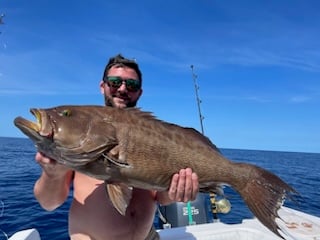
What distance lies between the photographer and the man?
10.5ft

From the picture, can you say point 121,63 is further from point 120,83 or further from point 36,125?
point 36,125

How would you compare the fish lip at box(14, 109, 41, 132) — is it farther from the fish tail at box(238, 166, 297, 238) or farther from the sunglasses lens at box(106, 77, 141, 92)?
the fish tail at box(238, 166, 297, 238)

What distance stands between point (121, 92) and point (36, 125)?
1.22 metres

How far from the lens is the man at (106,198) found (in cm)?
321

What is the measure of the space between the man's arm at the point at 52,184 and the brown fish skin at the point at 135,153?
347 mm

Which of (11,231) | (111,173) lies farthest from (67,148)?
(11,231)

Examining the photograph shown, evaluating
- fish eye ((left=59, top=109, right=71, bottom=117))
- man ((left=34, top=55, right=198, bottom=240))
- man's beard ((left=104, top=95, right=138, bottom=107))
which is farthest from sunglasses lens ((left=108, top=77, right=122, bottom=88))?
fish eye ((left=59, top=109, right=71, bottom=117))

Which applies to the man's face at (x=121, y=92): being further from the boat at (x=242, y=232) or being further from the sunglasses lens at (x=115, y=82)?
the boat at (x=242, y=232)

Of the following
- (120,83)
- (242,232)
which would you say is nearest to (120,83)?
(120,83)

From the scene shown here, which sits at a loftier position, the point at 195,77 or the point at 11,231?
the point at 195,77

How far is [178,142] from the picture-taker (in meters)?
2.92

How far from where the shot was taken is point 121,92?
3.50 meters

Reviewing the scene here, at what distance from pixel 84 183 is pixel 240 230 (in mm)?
3451

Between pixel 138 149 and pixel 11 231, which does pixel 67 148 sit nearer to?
pixel 138 149
